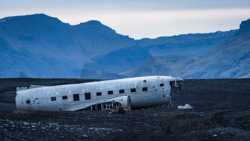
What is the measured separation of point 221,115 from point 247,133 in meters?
14.2

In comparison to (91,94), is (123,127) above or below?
below

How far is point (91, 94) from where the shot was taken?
54.3 metres

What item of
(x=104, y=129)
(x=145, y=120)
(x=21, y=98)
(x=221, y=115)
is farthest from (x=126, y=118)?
(x=21, y=98)

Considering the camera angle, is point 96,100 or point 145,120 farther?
point 96,100

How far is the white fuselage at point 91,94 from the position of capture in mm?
54281

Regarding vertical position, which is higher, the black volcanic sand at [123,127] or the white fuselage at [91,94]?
the white fuselage at [91,94]

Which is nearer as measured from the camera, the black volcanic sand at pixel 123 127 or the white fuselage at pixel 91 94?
the black volcanic sand at pixel 123 127

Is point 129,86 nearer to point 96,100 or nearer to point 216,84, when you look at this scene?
point 96,100

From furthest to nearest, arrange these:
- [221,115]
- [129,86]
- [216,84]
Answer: [216,84], [129,86], [221,115]

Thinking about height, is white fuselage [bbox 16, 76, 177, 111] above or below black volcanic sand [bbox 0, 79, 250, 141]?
above

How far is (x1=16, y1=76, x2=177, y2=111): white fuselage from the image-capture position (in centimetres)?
5428

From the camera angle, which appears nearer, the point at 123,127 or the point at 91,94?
the point at 123,127

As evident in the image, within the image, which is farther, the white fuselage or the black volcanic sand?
the white fuselage

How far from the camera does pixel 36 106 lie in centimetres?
5462
